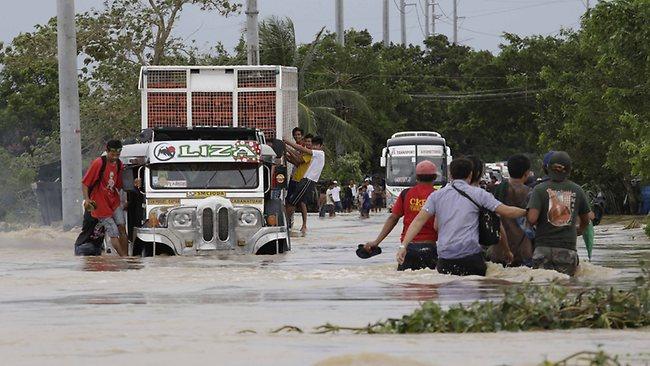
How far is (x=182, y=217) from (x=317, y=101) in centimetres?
4142

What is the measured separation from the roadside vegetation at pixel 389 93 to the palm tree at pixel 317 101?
0.06 metres

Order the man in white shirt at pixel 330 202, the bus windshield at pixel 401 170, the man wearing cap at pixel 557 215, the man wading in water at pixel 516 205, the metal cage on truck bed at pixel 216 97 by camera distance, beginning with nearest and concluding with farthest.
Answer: the man wearing cap at pixel 557 215 → the man wading in water at pixel 516 205 → the metal cage on truck bed at pixel 216 97 → the man in white shirt at pixel 330 202 → the bus windshield at pixel 401 170

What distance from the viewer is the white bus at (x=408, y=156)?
58125 millimetres

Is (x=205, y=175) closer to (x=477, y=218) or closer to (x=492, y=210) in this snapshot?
(x=477, y=218)

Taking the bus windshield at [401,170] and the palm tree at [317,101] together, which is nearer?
the palm tree at [317,101]

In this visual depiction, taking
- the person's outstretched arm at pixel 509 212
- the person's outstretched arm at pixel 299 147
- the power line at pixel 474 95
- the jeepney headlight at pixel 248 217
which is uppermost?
the power line at pixel 474 95

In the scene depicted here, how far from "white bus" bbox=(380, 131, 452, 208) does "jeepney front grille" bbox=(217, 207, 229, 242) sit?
3748cm

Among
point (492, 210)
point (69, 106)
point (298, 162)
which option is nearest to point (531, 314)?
point (492, 210)

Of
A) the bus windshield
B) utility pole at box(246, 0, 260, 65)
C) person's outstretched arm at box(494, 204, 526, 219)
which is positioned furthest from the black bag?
the bus windshield

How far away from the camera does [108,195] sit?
68.1 feet

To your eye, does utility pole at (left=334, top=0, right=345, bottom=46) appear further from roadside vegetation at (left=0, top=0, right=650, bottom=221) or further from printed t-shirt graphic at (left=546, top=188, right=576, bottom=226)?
printed t-shirt graphic at (left=546, top=188, right=576, bottom=226)

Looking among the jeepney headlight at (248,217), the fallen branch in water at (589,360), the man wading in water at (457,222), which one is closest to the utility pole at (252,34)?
the jeepney headlight at (248,217)

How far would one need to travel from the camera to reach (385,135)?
7644cm

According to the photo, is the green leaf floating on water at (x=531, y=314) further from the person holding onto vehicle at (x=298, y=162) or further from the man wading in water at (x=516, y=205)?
the person holding onto vehicle at (x=298, y=162)
